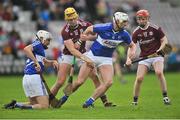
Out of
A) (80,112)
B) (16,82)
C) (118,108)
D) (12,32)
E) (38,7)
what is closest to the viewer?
(80,112)

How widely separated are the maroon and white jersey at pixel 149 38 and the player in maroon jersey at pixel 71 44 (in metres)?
1.50

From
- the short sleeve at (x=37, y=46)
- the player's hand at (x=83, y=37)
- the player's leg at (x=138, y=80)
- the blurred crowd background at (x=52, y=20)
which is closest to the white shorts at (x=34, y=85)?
the short sleeve at (x=37, y=46)

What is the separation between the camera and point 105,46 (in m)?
16.6

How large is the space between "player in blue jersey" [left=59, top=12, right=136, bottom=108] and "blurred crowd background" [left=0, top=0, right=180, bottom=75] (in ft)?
50.1

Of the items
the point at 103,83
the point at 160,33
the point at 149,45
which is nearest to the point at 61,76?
the point at 103,83

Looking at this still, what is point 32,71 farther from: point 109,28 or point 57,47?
point 57,47

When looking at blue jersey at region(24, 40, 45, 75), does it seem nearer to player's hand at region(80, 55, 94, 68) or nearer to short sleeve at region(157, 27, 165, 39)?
player's hand at region(80, 55, 94, 68)

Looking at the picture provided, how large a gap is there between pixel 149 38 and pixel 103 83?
218cm

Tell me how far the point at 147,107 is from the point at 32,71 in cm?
302

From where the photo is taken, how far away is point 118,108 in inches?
651

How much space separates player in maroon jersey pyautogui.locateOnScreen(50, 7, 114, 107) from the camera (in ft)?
54.7

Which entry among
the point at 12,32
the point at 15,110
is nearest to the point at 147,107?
the point at 15,110

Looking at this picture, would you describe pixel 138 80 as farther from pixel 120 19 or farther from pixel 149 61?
pixel 120 19

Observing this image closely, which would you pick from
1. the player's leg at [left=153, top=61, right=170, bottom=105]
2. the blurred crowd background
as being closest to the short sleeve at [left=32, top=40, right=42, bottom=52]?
the player's leg at [left=153, top=61, right=170, bottom=105]
